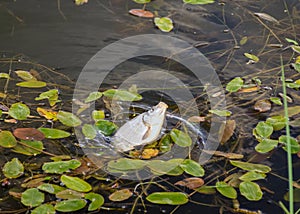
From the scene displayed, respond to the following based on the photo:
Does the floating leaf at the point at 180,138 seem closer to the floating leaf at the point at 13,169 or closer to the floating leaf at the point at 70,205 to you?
the floating leaf at the point at 70,205

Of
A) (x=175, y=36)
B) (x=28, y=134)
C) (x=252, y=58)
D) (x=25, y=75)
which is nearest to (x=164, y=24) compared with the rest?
(x=175, y=36)

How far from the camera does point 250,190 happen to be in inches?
55.1

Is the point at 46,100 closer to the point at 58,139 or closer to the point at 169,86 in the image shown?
the point at 58,139

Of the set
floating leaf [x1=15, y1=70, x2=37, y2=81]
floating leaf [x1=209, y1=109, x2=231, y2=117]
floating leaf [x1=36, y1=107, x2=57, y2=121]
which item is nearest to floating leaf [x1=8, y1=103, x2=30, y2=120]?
floating leaf [x1=36, y1=107, x2=57, y2=121]

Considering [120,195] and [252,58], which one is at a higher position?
[252,58]

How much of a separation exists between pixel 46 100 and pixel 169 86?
0.47 meters

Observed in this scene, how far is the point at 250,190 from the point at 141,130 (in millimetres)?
404

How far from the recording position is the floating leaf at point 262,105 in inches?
68.2

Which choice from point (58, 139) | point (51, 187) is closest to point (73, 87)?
point (58, 139)

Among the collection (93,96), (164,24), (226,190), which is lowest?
(226,190)

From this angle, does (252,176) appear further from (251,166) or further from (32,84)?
(32,84)

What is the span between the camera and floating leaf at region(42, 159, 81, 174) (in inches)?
55.6

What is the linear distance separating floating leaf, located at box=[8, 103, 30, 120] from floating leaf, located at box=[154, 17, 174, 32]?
0.78m

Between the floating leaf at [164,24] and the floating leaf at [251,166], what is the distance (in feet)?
2.76
